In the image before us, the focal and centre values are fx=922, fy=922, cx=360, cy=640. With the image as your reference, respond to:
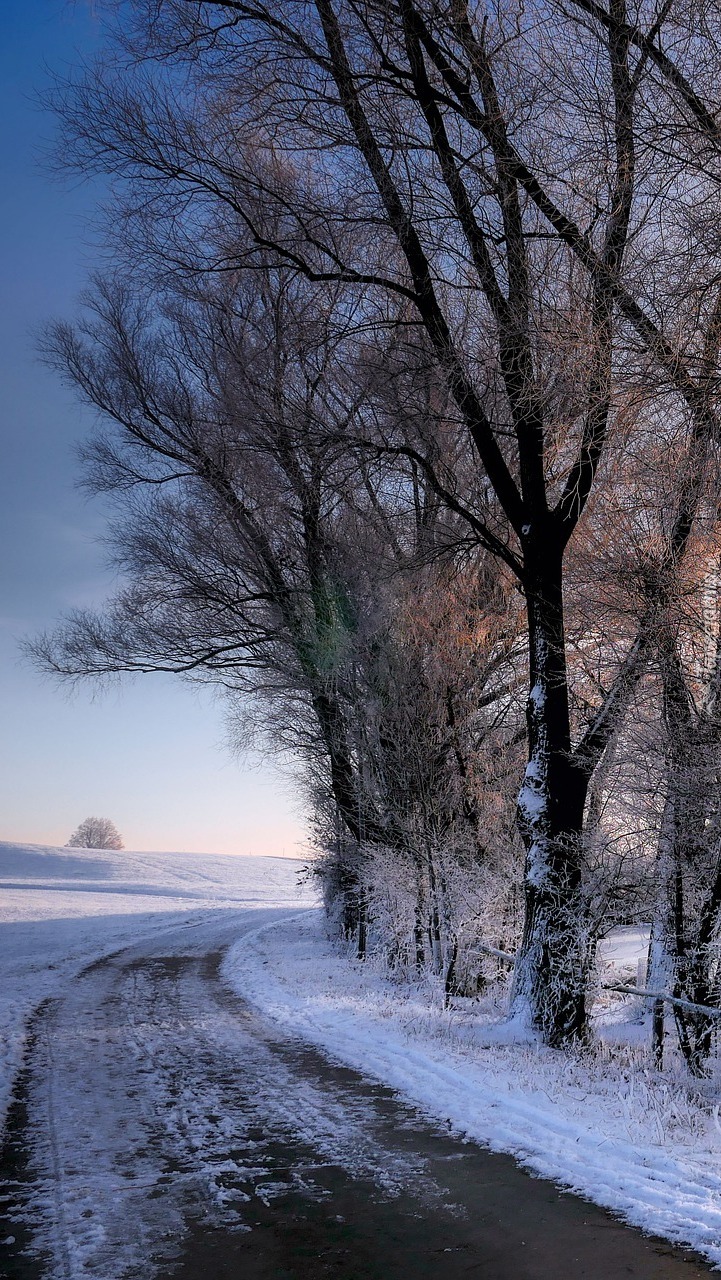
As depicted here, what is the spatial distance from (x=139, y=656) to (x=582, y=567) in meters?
12.2

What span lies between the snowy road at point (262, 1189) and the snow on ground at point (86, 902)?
0.99 metres

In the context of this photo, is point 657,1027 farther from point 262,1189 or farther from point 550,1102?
point 262,1189

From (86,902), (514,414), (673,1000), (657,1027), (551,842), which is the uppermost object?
(514,414)

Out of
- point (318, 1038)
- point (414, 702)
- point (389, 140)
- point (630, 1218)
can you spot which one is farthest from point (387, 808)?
point (630, 1218)

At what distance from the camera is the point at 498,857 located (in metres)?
13.7

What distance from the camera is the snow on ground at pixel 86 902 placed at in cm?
1403

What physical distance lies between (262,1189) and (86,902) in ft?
116

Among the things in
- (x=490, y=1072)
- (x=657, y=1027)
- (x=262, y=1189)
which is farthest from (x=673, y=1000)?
(x=262, y=1189)

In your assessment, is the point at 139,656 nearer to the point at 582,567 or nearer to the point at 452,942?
the point at 452,942

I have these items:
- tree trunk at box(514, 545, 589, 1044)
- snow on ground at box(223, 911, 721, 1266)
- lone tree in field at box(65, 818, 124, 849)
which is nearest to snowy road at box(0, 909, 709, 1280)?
snow on ground at box(223, 911, 721, 1266)

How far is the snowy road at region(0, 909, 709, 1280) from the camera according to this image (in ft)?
13.0

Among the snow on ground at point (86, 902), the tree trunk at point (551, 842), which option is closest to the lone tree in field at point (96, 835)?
the snow on ground at point (86, 902)

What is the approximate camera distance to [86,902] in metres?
37.6

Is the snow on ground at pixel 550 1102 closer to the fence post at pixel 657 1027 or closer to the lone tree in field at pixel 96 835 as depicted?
the fence post at pixel 657 1027
